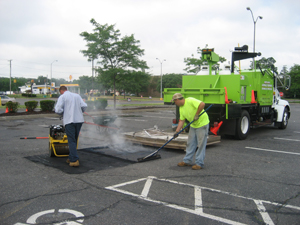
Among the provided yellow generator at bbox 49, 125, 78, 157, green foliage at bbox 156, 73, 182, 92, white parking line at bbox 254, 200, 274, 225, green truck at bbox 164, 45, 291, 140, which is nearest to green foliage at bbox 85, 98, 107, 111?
green truck at bbox 164, 45, 291, 140

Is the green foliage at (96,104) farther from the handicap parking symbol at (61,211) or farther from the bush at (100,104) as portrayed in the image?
the handicap parking symbol at (61,211)

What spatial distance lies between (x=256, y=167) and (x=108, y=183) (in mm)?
3261

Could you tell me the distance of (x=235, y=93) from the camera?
912 cm

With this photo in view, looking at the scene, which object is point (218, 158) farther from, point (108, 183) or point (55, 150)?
point (55, 150)

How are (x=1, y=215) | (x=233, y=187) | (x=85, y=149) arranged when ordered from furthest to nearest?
(x=85, y=149) → (x=233, y=187) → (x=1, y=215)

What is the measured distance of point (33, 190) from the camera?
431cm

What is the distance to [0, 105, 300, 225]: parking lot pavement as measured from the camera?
3484mm

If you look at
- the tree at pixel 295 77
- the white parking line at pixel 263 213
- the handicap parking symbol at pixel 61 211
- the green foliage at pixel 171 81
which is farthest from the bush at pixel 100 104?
the green foliage at pixel 171 81

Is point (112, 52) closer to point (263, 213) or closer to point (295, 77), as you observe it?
point (263, 213)

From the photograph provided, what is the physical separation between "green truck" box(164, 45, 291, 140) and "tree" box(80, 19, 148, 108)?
11535mm

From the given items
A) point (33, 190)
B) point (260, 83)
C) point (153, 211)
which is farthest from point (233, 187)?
point (260, 83)

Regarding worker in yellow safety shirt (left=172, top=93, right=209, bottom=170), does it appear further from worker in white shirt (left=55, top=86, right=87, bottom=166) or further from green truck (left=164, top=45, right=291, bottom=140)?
green truck (left=164, top=45, right=291, bottom=140)

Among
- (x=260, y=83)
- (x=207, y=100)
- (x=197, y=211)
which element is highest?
(x=260, y=83)

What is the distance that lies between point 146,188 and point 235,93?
580 cm
